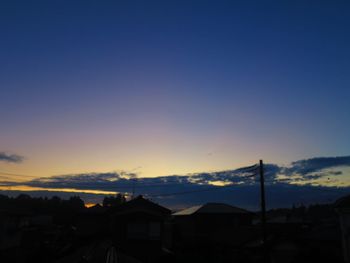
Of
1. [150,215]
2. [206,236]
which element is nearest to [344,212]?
[150,215]

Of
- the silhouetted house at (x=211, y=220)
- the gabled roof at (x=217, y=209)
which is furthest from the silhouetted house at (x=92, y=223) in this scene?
the gabled roof at (x=217, y=209)

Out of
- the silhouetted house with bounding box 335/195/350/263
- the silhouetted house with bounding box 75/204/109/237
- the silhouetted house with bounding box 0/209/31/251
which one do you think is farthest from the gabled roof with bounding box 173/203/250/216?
the silhouetted house with bounding box 335/195/350/263

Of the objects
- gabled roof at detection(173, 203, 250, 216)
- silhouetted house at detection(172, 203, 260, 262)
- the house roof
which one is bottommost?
silhouetted house at detection(172, 203, 260, 262)

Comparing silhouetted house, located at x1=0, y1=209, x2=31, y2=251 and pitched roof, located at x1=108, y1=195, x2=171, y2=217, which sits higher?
pitched roof, located at x1=108, y1=195, x2=171, y2=217

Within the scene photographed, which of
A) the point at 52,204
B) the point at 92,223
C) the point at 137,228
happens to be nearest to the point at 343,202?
the point at 137,228

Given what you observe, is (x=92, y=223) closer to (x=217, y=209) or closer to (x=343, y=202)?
(x=217, y=209)

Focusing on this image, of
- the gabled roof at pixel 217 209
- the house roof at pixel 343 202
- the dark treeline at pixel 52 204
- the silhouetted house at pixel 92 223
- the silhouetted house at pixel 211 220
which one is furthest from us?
the dark treeline at pixel 52 204

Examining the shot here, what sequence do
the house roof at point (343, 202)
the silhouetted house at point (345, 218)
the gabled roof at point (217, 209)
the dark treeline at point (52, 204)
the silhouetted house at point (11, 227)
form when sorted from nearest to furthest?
the silhouetted house at point (345, 218), the house roof at point (343, 202), the silhouetted house at point (11, 227), the gabled roof at point (217, 209), the dark treeline at point (52, 204)

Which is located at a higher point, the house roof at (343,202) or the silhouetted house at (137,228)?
the house roof at (343,202)

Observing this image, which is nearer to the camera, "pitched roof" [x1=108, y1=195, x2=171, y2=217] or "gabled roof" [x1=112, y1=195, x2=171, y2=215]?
"gabled roof" [x1=112, y1=195, x2=171, y2=215]

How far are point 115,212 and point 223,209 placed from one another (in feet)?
68.6

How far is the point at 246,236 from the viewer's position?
1779 inches

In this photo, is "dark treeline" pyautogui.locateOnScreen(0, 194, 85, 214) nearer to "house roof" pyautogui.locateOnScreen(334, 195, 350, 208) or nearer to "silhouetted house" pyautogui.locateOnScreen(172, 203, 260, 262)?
"silhouetted house" pyautogui.locateOnScreen(172, 203, 260, 262)

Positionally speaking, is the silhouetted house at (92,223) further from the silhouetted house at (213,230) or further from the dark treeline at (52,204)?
the dark treeline at (52,204)
